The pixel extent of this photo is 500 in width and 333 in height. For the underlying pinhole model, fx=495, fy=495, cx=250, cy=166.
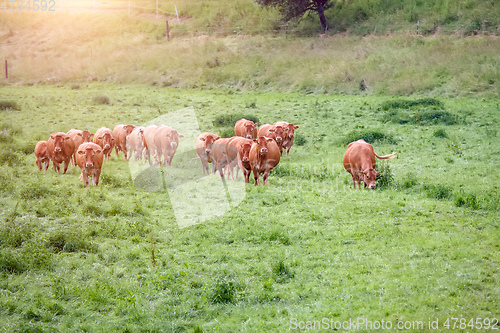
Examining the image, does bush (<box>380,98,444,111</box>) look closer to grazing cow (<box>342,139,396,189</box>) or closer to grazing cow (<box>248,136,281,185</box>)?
grazing cow (<box>342,139,396,189</box>)

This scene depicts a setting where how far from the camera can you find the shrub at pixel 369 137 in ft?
64.5

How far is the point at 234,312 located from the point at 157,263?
Result: 7.74ft

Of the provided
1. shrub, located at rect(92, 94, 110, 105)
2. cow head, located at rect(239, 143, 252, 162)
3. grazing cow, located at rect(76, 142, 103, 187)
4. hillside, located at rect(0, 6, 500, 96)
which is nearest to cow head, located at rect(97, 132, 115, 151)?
grazing cow, located at rect(76, 142, 103, 187)

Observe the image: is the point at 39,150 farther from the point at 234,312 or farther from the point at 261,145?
the point at 234,312

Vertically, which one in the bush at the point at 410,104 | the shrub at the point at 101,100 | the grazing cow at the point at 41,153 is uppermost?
the bush at the point at 410,104

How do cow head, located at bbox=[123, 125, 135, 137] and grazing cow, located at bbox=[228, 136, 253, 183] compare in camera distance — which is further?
cow head, located at bbox=[123, 125, 135, 137]

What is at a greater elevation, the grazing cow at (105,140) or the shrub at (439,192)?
the grazing cow at (105,140)

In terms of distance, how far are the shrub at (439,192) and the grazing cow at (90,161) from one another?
929 centimetres

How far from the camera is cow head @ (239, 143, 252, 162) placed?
14776 mm

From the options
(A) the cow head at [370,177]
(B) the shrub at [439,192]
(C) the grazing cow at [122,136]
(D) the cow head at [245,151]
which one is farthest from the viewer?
(C) the grazing cow at [122,136]

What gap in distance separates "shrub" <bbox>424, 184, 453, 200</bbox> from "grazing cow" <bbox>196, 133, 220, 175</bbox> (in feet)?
23.0

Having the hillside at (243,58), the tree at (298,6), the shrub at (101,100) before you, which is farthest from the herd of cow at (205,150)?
the tree at (298,6)

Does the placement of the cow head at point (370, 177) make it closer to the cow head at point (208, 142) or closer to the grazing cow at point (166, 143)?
the cow head at point (208, 142)

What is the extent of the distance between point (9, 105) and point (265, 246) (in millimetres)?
24603
